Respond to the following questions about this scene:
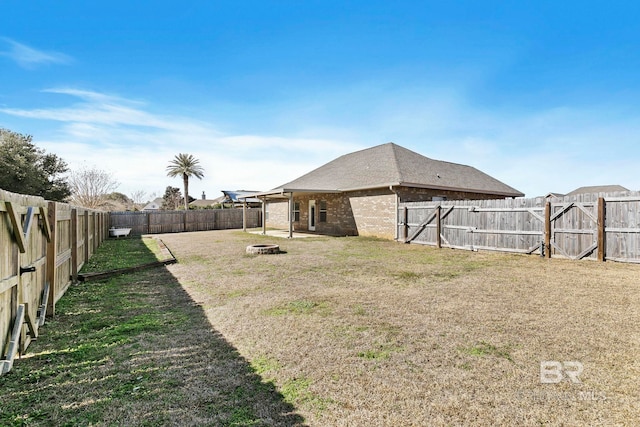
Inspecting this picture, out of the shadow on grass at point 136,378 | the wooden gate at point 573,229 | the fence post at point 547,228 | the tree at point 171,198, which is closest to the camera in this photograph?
the shadow on grass at point 136,378

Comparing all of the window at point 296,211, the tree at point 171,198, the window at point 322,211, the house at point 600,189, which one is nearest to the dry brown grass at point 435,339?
the window at point 322,211

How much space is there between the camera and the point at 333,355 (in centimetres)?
317

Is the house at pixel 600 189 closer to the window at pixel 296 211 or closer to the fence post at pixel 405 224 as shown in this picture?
the fence post at pixel 405 224

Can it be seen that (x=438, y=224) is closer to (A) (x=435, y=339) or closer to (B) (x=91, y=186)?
(A) (x=435, y=339)

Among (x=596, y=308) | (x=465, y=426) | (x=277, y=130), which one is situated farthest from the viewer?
(x=277, y=130)

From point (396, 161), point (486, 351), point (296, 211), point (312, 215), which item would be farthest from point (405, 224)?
point (486, 351)

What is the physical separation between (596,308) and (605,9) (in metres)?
10.5

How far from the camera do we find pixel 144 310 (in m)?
4.71

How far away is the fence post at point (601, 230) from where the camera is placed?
841 cm

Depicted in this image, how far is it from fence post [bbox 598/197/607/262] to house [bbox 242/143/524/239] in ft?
23.4

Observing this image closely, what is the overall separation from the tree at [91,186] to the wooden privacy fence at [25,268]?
36049 mm

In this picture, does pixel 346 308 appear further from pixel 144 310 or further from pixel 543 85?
pixel 543 85

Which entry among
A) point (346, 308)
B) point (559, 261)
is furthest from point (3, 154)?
point (559, 261)

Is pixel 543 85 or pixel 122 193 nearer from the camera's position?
pixel 543 85
